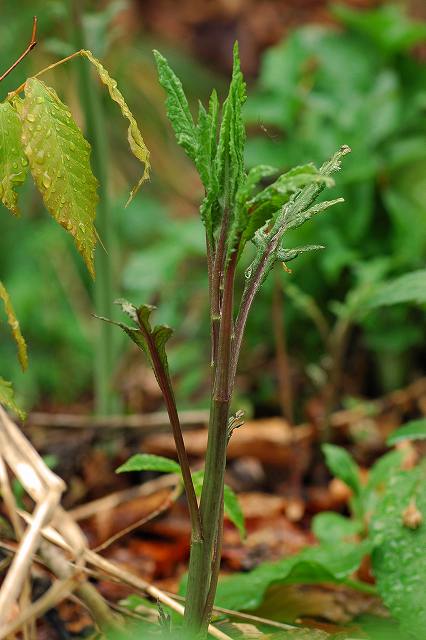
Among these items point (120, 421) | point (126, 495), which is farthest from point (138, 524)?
point (120, 421)

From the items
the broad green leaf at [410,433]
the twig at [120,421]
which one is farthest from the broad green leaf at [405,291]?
the twig at [120,421]

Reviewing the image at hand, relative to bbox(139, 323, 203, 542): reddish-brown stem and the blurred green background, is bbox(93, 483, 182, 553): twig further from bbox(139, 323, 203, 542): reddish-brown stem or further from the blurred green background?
the blurred green background

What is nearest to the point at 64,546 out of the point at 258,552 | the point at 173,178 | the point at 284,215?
the point at 284,215

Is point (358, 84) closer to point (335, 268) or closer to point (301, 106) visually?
point (301, 106)

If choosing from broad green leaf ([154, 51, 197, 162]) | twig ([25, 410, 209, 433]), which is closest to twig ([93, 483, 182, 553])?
broad green leaf ([154, 51, 197, 162])

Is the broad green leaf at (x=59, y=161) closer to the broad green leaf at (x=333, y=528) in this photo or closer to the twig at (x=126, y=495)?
the broad green leaf at (x=333, y=528)

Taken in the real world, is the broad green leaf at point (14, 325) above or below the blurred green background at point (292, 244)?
below
